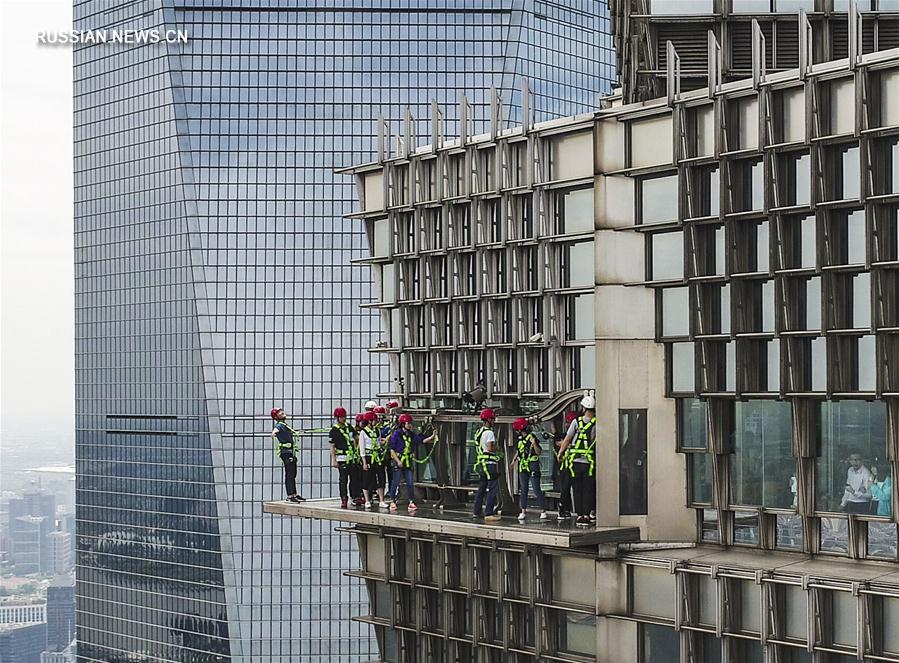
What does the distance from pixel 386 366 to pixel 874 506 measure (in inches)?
4126

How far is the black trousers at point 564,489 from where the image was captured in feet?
133

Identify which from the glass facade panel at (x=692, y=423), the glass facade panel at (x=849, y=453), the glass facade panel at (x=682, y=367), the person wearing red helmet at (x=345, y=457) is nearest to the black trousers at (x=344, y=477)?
the person wearing red helmet at (x=345, y=457)

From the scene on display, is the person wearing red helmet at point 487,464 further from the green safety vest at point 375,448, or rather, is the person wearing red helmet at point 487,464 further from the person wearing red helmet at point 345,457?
the person wearing red helmet at point 345,457

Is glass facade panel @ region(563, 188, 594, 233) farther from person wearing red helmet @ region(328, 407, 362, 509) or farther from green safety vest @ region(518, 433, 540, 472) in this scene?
person wearing red helmet @ region(328, 407, 362, 509)

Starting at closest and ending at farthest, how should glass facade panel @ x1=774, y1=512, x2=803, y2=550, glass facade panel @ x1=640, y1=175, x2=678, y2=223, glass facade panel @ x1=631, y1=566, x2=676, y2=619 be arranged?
glass facade panel @ x1=774, y1=512, x2=803, y2=550
glass facade panel @ x1=631, y1=566, x2=676, y2=619
glass facade panel @ x1=640, y1=175, x2=678, y2=223

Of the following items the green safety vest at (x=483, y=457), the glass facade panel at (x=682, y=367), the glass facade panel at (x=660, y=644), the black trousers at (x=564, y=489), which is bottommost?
the glass facade panel at (x=660, y=644)

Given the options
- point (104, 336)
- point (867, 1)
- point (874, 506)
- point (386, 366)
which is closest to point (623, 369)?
point (874, 506)

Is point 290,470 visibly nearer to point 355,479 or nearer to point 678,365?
point 355,479

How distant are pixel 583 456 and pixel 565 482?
1193 millimetres

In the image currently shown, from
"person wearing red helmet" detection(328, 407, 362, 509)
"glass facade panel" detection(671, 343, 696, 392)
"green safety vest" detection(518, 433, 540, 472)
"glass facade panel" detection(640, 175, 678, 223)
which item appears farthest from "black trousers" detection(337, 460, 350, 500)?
"glass facade panel" detection(640, 175, 678, 223)

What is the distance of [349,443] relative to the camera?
45.8 metres

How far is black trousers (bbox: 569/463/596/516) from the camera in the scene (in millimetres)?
39969

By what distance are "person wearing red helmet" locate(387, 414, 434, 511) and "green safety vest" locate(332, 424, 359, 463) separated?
1295 mm

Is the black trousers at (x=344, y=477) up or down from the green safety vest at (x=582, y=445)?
down
